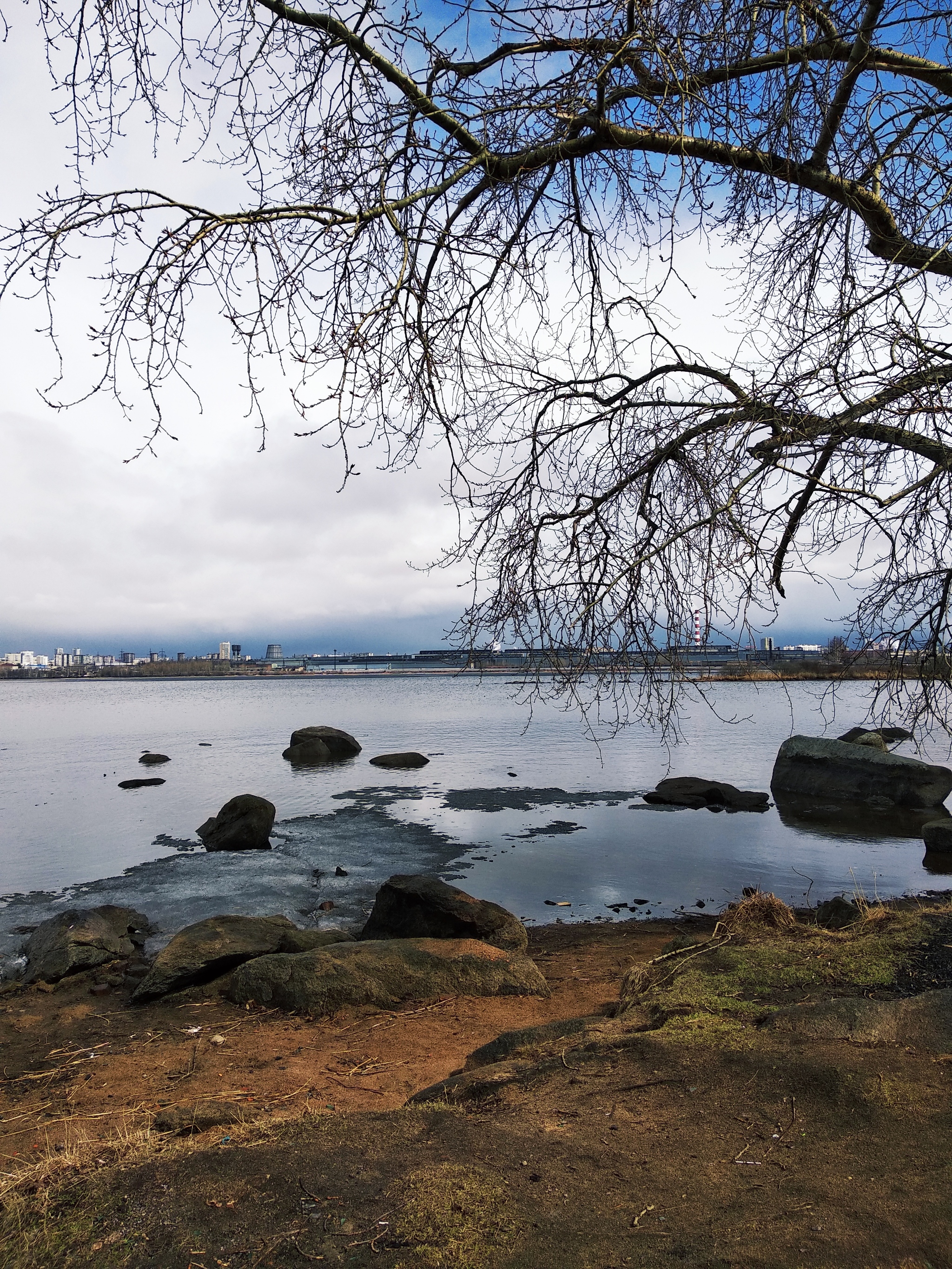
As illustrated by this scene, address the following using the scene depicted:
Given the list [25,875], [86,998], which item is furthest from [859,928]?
[25,875]

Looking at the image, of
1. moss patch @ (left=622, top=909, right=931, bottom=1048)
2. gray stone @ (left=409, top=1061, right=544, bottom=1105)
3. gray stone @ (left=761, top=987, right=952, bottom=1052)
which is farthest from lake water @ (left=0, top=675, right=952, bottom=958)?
gray stone @ (left=409, top=1061, right=544, bottom=1105)

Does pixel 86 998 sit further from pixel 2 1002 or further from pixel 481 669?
pixel 481 669

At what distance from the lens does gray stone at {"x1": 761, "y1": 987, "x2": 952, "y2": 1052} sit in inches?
142

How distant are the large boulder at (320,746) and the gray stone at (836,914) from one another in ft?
69.3

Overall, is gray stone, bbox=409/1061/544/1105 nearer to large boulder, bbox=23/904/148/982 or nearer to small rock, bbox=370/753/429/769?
large boulder, bbox=23/904/148/982

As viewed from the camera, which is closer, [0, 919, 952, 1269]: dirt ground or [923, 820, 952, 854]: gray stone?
[0, 919, 952, 1269]: dirt ground

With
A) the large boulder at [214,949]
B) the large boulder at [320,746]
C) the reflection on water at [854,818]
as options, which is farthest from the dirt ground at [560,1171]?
the large boulder at [320,746]

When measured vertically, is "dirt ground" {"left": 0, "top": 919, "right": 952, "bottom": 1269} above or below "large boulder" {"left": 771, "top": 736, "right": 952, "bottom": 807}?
above

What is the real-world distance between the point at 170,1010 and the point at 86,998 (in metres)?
1.19

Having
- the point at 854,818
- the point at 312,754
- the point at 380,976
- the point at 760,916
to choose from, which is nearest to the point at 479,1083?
the point at 380,976

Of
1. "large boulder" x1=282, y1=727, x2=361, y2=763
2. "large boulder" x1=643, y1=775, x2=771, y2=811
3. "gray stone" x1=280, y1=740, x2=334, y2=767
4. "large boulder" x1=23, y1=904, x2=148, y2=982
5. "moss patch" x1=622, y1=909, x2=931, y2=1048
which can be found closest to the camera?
"moss patch" x1=622, y1=909, x2=931, y2=1048

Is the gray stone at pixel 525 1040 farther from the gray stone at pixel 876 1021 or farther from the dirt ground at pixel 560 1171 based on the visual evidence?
the gray stone at pixel 876 1021

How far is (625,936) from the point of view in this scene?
9.19 metres

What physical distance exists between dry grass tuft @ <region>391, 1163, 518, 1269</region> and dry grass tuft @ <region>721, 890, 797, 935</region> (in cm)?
428
